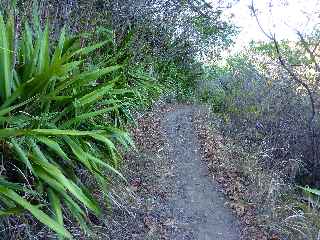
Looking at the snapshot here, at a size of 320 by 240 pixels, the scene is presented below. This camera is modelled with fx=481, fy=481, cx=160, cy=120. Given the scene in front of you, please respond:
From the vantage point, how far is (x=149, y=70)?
34.3ft

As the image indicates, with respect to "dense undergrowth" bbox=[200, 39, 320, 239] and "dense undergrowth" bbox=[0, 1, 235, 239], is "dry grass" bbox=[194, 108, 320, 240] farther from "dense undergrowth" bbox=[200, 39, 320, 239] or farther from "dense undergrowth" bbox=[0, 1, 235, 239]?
"dense undergrowth" bbox=[0, 1, 235, 239]

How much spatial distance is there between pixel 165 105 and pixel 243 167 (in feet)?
16.8

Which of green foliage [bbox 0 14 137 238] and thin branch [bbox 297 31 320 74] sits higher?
thin branch [bbox 297 31 320 74]

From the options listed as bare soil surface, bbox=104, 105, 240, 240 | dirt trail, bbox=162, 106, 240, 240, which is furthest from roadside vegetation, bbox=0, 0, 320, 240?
dirt trail, bbox=162, 106, 240, 240

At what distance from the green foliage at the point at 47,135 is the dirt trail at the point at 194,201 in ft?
3.65

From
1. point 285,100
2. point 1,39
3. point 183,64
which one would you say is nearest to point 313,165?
point 285,100

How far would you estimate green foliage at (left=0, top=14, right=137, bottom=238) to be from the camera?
3451 mm

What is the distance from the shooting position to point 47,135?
3.76 meters

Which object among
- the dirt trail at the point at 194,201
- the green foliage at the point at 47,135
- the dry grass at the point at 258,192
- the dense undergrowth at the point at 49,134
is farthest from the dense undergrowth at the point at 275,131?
the green foliage at the point at 47,135

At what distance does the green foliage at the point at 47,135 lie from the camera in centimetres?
345

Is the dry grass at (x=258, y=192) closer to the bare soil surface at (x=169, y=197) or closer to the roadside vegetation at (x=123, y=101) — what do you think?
the roadside vegetation at (x=123, y=101)

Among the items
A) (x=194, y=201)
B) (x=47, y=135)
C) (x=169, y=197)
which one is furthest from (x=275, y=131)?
(x=47, y=135)

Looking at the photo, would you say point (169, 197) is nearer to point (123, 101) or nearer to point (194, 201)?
point (194, 201)

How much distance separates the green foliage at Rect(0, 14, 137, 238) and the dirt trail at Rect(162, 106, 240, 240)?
111 centimetres
